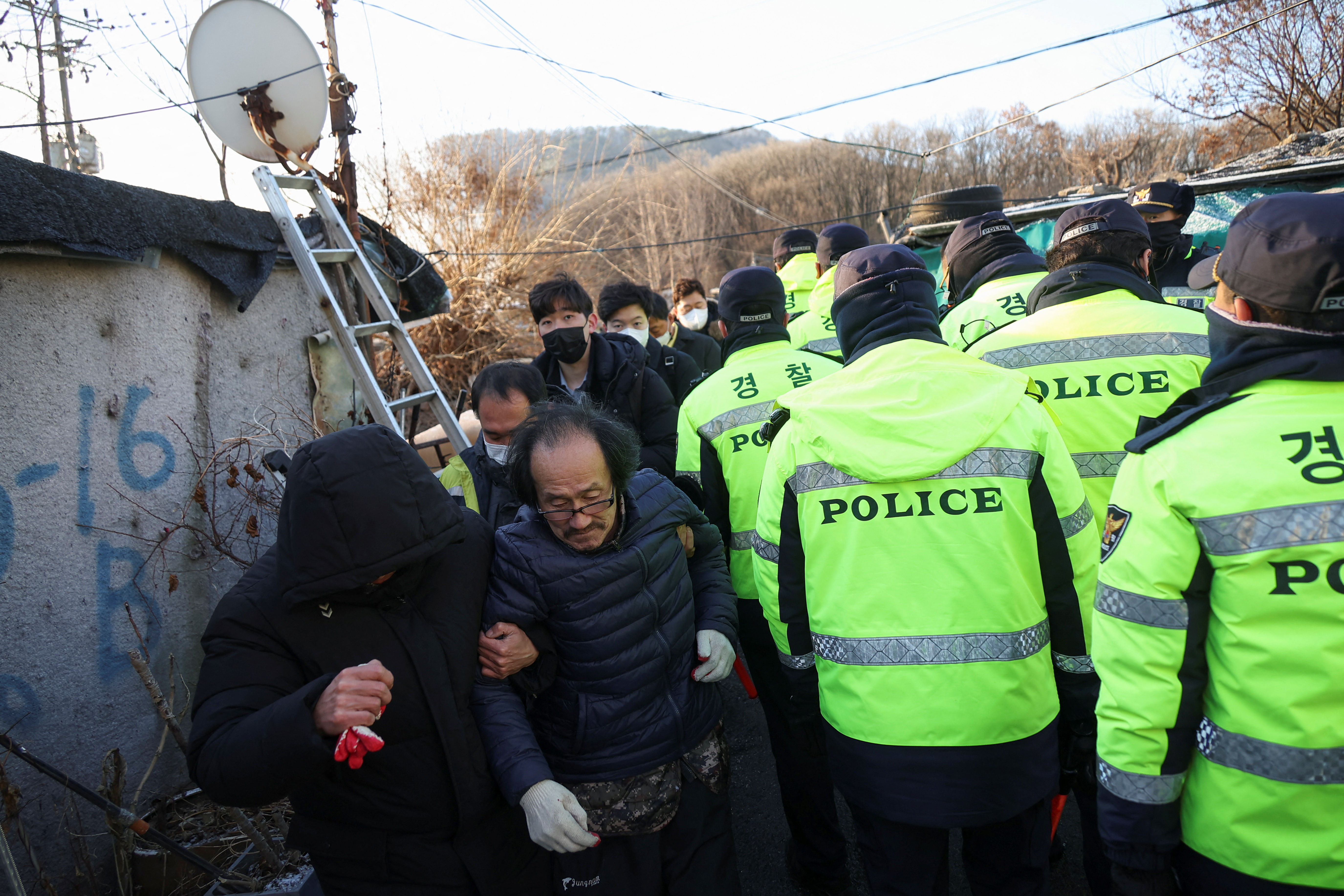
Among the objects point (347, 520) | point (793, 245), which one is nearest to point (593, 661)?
point (347, 520)

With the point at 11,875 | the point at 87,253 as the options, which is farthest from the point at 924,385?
the point at 87,253

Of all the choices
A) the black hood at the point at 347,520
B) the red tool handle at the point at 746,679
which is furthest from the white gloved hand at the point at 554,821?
the red tool handle at the point at 746,679

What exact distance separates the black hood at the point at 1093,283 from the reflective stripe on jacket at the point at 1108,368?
37 millimetres

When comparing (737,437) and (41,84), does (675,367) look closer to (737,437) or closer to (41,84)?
(737,437)

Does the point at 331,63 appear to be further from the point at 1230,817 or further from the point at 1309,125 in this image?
the point at 1309,125

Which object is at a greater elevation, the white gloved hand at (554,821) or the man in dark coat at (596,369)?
the man in dark coat at (596,369)

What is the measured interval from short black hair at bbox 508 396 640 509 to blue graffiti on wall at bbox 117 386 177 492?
7.11 ft

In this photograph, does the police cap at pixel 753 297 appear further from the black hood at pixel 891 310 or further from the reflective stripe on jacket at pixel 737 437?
the black hood at pixel 891 310

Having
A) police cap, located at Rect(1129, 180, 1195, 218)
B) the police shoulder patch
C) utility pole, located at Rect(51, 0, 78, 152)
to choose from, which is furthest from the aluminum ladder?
utility pole, located at Rect(51, 0, 78, 152)

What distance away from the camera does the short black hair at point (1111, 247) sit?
2561 mm

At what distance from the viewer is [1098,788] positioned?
5.07 ft

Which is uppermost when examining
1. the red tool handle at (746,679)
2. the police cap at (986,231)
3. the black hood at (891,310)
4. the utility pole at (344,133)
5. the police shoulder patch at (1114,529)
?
the utility pole at (344,133)

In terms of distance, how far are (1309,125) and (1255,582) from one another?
1742 cm

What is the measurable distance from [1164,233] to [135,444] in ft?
16.5
